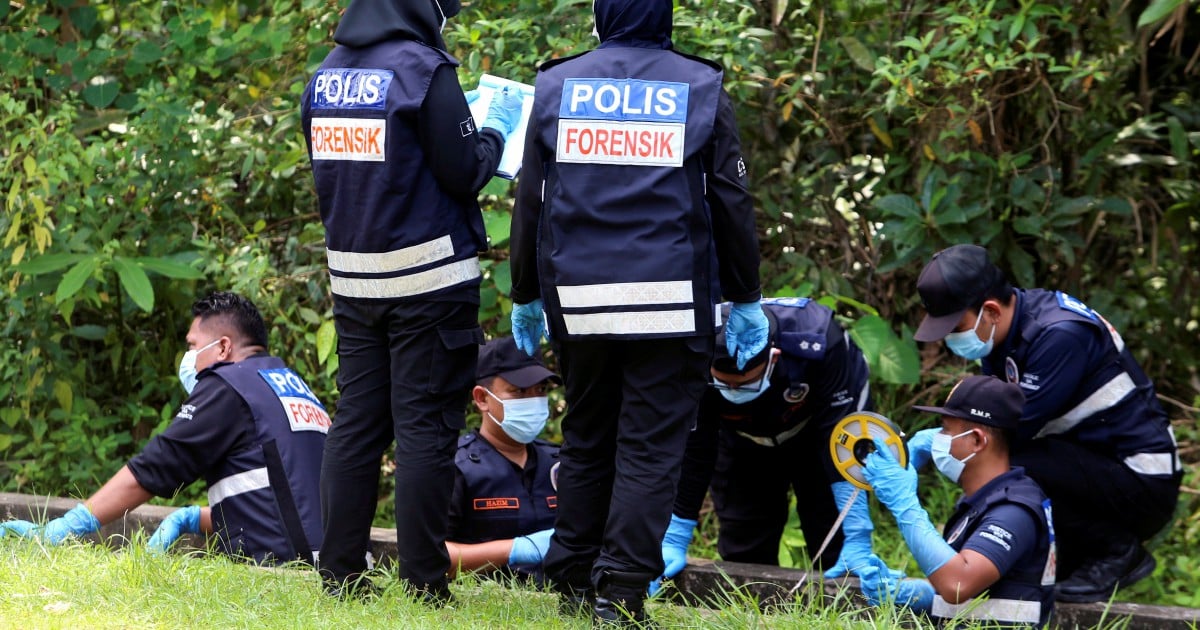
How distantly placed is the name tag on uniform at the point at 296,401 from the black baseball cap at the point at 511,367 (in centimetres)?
60

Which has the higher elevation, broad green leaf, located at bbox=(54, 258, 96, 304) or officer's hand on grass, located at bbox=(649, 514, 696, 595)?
broad green leaf, located at bbox=(54, 258, 96, 304)

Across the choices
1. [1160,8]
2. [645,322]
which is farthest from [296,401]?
[1160,8]

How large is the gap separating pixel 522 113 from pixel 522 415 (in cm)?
121

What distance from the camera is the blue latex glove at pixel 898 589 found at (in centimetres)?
444

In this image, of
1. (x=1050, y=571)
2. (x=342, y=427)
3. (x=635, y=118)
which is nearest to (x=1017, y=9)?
(x=1050, y=571)

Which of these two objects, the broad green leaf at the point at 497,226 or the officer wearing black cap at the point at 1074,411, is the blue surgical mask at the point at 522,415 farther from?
the officer wearing black cap at the point at 1074,411

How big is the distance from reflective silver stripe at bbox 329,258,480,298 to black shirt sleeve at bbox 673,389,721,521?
4.40ft

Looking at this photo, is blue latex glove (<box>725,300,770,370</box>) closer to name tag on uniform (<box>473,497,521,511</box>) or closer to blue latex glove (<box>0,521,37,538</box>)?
name tag on uniform (<box>473,497,521,511</box>)

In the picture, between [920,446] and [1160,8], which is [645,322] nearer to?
[920,446]

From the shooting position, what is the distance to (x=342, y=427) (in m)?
3.95

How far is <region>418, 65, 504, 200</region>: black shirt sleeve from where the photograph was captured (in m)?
3.73

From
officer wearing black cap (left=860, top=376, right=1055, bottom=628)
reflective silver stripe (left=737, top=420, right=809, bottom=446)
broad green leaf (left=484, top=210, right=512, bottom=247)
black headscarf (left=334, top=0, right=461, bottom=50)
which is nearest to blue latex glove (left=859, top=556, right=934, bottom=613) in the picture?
officer wearing black cap (left=860, top=376, right=1055, bottom=628)

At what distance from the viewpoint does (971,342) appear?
16.3 feet

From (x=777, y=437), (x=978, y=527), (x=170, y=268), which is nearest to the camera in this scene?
(x=978, y=527)
